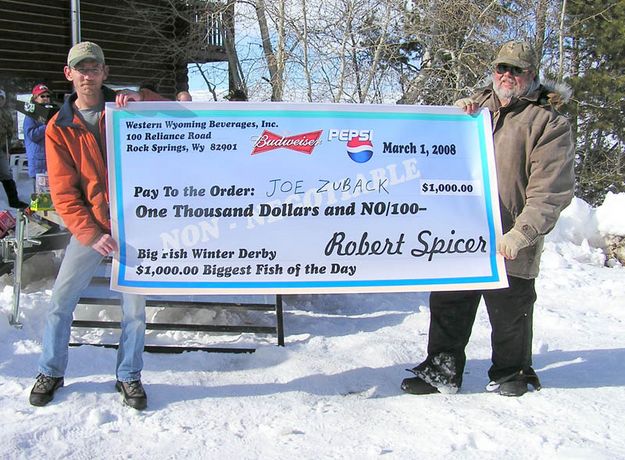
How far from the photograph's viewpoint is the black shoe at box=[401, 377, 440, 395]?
347 centimetres

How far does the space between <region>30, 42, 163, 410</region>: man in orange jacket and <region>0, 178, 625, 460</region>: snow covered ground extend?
0.17 meters

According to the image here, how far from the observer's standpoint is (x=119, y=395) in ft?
10.5

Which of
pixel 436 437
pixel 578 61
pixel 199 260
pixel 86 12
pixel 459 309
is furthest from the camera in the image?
pixel 578 61

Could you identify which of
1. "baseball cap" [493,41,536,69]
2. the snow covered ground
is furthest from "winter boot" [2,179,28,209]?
"baseball cap" [493,41,536,69]

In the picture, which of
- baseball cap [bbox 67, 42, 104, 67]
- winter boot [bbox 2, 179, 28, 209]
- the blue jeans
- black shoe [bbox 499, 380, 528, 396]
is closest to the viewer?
baseball cap [bbox 67, 42, 104, 67]

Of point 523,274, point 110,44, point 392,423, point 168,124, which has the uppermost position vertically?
→ point 110,44

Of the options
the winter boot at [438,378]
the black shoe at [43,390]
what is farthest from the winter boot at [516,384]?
the black shoe at [43,390]

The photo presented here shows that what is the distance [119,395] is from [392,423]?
1501 millimetres

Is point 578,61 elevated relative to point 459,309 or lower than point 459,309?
elevated

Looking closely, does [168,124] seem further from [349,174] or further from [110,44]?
[110,44]

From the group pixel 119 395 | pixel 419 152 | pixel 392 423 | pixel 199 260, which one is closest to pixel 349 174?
pixel 419 152

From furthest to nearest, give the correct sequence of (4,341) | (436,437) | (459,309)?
1. (4,341)
2. (459,309)
3. (436,437)

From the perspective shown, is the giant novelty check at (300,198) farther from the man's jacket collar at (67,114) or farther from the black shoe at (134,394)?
the black shoe at (134,394)
